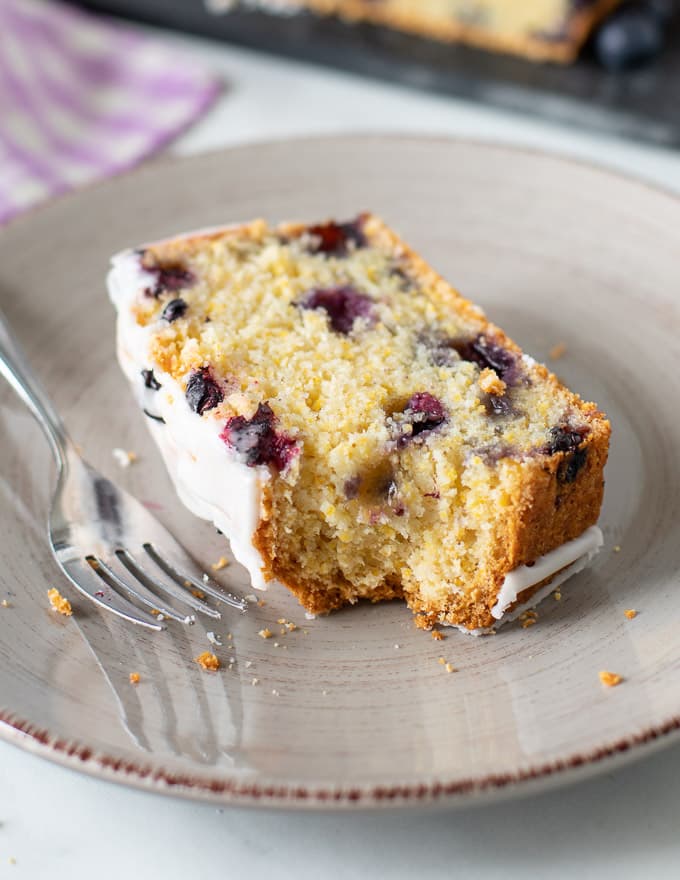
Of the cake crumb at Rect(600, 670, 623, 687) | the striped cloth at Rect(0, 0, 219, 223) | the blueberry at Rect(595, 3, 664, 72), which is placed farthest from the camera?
the blueberry at Rect(595, 3, 664, 72)

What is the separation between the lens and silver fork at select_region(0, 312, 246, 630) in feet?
8.07

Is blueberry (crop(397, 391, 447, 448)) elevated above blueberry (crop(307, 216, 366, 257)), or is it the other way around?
blueberry (crop(307, 216, 366, 257))

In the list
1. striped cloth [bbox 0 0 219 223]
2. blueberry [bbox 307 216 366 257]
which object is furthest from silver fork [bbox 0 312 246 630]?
striped cloth [bbox 0 0 219 223]

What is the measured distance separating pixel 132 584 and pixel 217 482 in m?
0.30

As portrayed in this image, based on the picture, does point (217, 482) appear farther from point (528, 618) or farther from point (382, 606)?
point (528, 618)

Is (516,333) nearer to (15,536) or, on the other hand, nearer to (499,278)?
(499,278)

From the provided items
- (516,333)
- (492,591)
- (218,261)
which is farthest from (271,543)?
(516,333)

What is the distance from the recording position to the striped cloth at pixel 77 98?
4.36 meters

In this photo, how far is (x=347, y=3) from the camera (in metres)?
4.93

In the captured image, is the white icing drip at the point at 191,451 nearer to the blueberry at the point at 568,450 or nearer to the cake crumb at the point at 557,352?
the blueberry at the point at 568,450

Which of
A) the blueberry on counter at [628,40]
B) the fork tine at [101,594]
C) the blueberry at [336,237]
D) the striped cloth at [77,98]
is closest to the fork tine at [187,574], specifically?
the fork tine at [101,594]

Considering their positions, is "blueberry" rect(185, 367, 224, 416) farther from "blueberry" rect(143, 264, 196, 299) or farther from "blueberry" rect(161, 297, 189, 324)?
"blueberry" rect(143, 264, 196, 299)

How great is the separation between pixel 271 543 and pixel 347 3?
3264 mm

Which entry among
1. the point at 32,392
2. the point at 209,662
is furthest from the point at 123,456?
the point at 209,662
